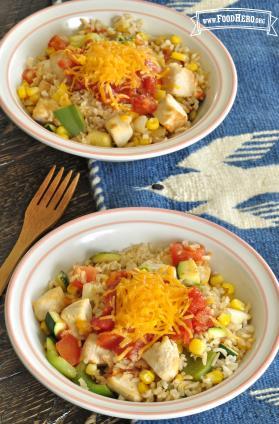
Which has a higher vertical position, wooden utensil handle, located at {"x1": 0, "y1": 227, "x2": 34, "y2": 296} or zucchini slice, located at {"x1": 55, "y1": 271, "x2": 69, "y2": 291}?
wooden utensil handle, located at {"x1": 0, "y1": 227, "x2": 34, "y2": 296}

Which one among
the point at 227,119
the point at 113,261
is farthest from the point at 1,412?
the point at 227,119

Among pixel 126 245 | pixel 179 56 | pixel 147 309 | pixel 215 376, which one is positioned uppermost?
pixel 179 56

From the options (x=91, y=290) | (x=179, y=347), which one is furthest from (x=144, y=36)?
(x=179, y=347)

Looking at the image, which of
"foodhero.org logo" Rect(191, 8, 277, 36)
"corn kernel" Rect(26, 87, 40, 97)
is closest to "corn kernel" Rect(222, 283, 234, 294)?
"corn kernel" Rect(26, 87, 40, 97)

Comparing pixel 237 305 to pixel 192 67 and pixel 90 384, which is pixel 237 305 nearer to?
pixel 90 384

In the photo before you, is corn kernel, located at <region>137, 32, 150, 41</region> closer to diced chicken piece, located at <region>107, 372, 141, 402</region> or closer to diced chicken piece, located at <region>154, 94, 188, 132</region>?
diced chicken piece, located at <region>154, 94, 188, 132</region>

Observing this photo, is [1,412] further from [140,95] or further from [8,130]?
[140,95]
